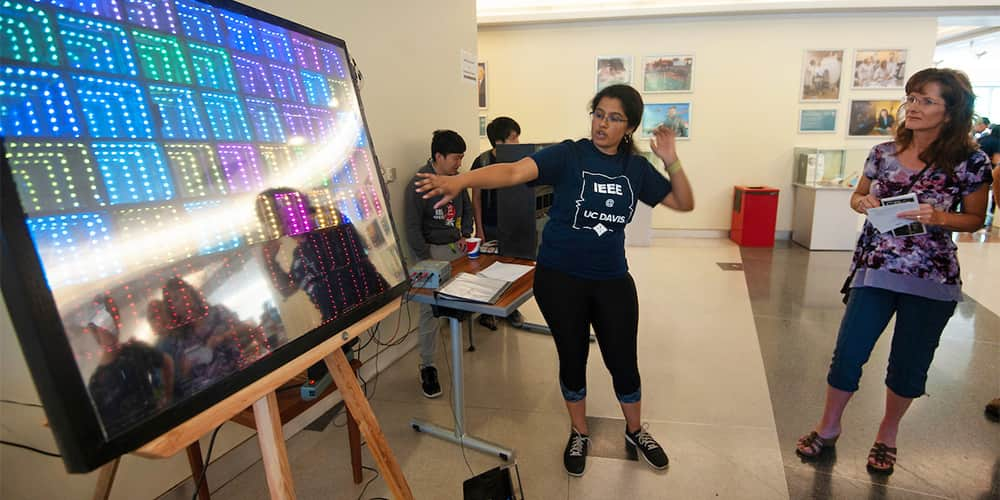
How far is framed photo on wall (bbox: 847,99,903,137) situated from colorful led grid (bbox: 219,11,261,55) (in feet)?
22.1

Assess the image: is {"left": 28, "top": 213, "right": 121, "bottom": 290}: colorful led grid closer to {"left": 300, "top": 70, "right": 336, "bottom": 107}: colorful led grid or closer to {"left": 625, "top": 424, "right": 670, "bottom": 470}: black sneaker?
{"left": 300, "top": 70, "right": 336, "bottom": 107}: colorful led grid

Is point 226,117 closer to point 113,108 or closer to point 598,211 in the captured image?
point 113,108

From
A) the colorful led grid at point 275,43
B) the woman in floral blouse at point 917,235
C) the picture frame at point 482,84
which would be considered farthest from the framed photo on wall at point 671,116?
the colorful led grid at point 275,43

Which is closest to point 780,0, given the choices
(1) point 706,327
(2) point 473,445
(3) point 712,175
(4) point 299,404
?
(3) point 712,175

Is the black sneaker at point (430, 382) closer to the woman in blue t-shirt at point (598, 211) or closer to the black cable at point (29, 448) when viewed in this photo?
the woman in blue t-shirt at point (598, 211)

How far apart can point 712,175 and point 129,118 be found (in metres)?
6.40

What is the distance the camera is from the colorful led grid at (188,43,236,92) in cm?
100

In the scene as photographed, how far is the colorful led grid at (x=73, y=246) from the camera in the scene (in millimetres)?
735

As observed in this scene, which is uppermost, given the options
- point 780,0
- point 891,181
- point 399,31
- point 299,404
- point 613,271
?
point 780,0

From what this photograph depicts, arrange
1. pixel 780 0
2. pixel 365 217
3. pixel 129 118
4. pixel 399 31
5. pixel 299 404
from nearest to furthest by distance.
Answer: pixel 129 118 < pixel 365 217 < pixel 299 404 < pixel 399 31 < pixel 780 0

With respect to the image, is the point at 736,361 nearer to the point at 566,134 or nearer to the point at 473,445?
the point at 473,445

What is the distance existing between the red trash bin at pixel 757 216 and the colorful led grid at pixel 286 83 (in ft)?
18.8

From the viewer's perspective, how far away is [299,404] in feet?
5.57

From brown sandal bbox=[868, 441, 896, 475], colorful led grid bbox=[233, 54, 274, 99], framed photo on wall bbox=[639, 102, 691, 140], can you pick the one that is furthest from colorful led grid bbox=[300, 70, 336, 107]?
framed photo on wall bbox=[639, 102, 691, 140]
